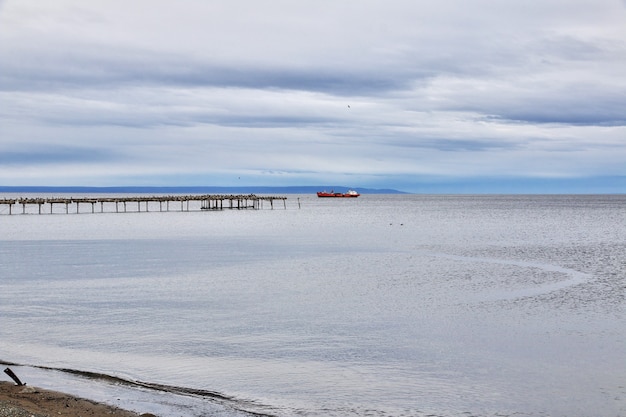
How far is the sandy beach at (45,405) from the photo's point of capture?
1362 cm

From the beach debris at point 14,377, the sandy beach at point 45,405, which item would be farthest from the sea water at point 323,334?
the beach debris at point 14,377

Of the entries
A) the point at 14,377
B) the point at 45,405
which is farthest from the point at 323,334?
the point at 45,405

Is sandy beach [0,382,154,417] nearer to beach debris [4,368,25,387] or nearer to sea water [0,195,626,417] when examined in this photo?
beach debris [4,368,25,387]

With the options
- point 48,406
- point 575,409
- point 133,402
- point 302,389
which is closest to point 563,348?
point 575,409

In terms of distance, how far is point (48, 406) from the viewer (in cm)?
1466

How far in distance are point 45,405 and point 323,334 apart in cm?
1133

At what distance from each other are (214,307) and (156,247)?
34.7 meters

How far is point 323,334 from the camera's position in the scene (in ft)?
80.4

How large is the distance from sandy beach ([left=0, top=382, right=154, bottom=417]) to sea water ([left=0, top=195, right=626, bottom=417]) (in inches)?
30.5

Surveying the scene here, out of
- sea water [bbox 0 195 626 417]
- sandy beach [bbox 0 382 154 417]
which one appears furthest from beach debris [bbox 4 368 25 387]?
sea water [bbox 0 195 626 417]

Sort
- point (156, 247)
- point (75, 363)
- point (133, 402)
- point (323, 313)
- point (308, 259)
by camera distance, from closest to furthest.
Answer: point (133, 402)
point (75, 363)
point (323, 313)
point (308, 259)
point (156, 247)

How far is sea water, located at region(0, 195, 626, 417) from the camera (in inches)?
675

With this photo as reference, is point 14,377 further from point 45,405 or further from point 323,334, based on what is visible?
point 323,334

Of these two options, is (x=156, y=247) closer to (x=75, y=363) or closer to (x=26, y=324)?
(x=26, y=324)
